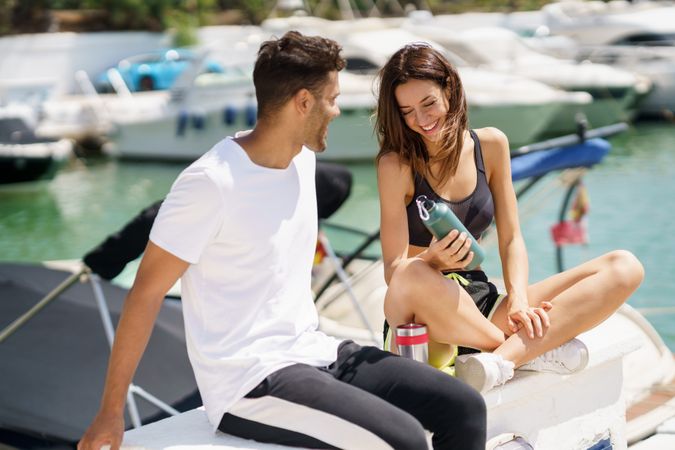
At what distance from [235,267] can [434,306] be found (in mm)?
659

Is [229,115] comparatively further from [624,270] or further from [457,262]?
[457,262]

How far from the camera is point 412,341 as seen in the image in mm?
2654

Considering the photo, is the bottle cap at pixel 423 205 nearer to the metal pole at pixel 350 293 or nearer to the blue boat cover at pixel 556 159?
the blue boat cover at pixel 556 159

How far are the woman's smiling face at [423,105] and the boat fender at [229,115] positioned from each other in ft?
48.6

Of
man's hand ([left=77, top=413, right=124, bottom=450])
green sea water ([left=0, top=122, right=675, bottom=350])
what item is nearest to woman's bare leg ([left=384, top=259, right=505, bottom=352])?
man's hand ([left=77, top=413, right=124, bottom=450])

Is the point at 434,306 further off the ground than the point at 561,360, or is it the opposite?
the point at 434,306

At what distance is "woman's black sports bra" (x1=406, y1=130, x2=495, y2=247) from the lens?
9.59ft

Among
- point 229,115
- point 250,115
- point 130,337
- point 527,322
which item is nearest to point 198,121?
point 229,115

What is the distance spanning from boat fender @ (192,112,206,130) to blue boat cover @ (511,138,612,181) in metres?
13.7

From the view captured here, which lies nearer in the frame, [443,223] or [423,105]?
[443,223]

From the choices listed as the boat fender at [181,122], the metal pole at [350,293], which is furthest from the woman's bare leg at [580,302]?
the boat fender at [181,122]

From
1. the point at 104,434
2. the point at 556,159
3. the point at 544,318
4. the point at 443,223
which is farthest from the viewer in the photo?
the point at 556,159

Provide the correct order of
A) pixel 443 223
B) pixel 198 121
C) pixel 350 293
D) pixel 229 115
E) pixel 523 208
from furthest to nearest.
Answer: pixel 198 121 → pixel 229 115 → pixel 523 208 → pixel 350 293 → pixel 443 223

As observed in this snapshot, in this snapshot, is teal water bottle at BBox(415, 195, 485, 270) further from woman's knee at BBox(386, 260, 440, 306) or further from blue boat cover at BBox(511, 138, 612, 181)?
blue boat cover at BBox(511, 138, 612, 181)
